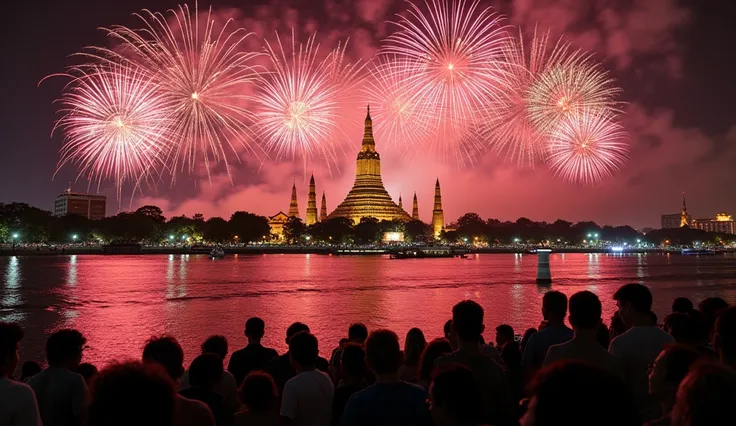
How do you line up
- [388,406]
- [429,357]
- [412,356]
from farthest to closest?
[412,356] → [429,357] → [388,406]

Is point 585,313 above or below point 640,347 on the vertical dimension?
above

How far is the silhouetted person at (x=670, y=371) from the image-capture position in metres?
3.95

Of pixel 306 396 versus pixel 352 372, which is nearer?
pixel 306 396

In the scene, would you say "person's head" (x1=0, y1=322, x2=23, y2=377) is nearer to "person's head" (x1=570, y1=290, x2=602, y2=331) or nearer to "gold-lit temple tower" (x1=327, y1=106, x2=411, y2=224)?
"person's head" (x1=570, y1=290, x2=602, y2=331)

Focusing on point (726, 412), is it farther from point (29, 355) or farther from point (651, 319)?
point (29, 355)

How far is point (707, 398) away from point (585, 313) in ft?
9.47

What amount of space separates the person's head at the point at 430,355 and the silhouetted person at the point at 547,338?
99cm

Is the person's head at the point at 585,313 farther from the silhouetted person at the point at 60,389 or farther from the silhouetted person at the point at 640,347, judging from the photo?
the silhouetted person at the point at 60,389

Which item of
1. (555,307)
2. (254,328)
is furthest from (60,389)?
(555,307)

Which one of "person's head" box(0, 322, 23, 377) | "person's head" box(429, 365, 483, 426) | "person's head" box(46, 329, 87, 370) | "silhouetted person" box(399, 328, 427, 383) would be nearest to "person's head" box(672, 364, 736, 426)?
"person's head" box(429, 365, 483, 426)

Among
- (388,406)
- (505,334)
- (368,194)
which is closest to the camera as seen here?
(388,406)

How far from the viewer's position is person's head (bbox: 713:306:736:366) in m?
4.27

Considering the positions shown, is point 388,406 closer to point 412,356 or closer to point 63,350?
point 412,356

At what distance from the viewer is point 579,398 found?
2.18 meters
